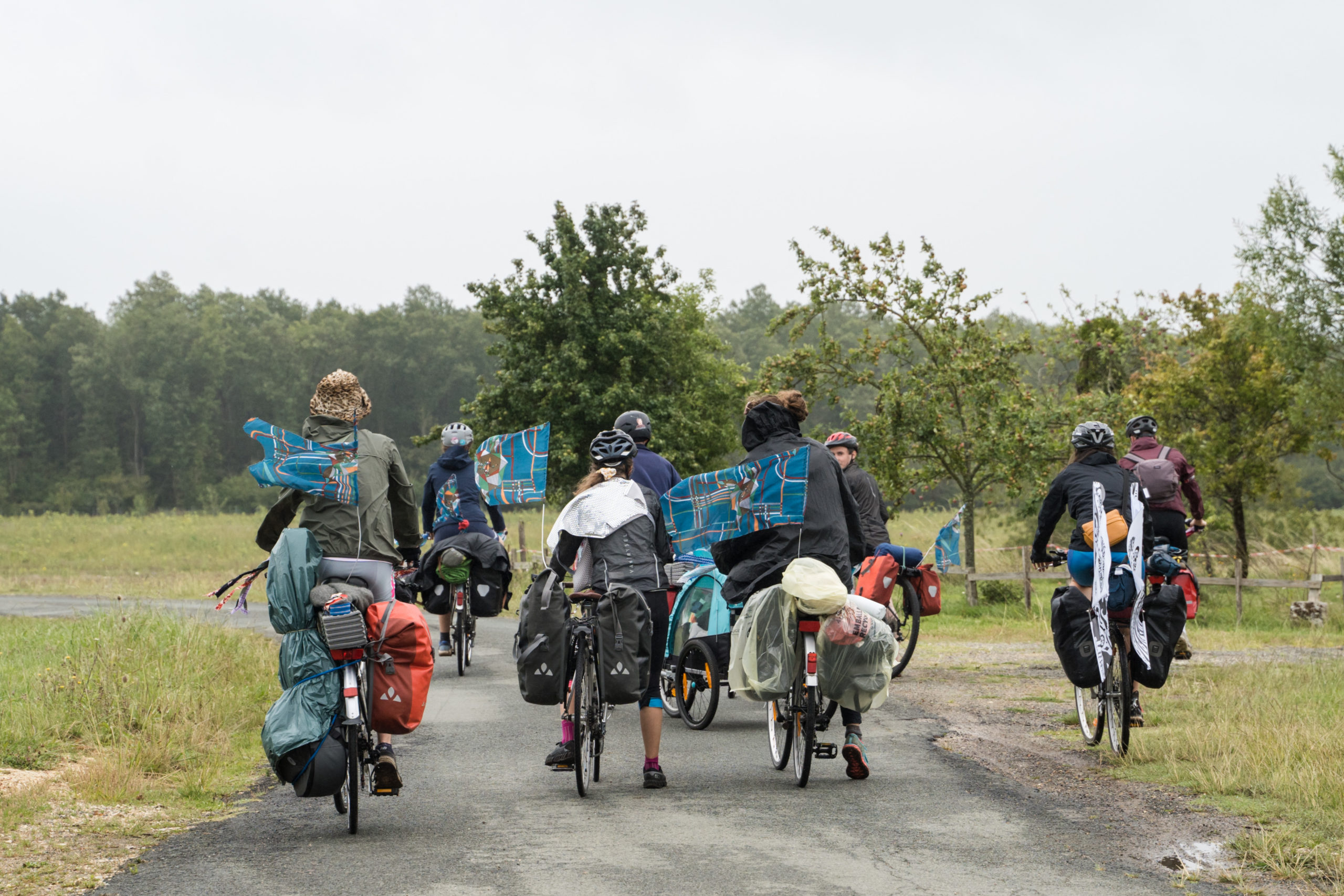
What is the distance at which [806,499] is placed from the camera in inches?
288

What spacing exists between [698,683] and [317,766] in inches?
150

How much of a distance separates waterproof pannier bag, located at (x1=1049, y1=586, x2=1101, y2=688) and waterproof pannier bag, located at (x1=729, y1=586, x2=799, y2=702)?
6.45 ft

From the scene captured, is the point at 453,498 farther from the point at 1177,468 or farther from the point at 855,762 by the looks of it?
the point at 1177,468

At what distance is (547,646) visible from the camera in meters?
6.92

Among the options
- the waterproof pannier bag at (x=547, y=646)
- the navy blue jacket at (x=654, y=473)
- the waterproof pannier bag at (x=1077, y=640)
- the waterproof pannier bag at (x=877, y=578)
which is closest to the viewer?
the waterproof pannier bag at (x=547, y=646)

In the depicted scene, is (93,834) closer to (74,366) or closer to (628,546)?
(628,546)

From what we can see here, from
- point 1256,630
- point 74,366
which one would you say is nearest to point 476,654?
point 1256,630

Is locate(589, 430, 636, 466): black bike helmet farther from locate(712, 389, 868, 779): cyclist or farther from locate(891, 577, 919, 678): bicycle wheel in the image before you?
locate(891, 577, 919, 678): bicycle wheel

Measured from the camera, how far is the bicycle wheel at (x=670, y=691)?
9.56 metres

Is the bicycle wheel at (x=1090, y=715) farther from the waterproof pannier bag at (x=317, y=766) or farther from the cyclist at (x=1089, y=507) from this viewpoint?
the waterproof pannier bag at (x=317, y=766)

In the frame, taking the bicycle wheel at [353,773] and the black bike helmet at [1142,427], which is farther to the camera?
the black bike helmet at [1142,427]

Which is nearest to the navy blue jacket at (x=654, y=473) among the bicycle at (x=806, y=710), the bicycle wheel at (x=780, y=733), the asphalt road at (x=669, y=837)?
the asphalt road at (x=669, y=837)

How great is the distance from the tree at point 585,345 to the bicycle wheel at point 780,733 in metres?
23.7

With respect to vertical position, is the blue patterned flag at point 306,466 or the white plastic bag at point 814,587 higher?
the blue patterned flag at point 306,466
